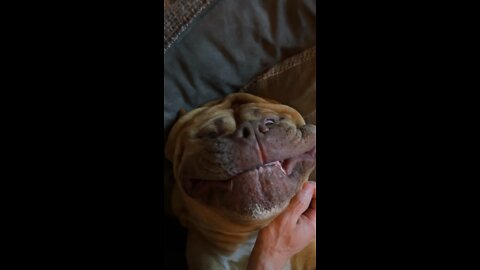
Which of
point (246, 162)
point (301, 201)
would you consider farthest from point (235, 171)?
point (301, 201)

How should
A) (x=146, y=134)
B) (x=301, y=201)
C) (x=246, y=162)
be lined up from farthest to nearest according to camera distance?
(x=301, y=201)
(x=246, y=162)
(x=146, y=134)

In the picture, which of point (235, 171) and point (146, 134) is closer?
point (146, 134)

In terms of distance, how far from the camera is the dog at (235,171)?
0.92 meters

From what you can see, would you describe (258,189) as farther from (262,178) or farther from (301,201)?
(301,201)

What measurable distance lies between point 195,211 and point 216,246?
101 millimetres

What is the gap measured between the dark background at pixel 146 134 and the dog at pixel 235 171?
38cm

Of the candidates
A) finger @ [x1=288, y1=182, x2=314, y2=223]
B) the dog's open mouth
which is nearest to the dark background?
the dog's open mouth

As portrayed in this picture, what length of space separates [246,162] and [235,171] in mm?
25

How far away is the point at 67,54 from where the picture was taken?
18.0 inches

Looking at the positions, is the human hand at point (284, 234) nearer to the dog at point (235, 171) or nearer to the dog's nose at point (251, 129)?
the dog at point (235, 171)

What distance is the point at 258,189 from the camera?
917mm

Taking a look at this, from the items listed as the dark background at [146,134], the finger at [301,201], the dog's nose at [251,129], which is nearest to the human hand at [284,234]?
the finger at [301,201]

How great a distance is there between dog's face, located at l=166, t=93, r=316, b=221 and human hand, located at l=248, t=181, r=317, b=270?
0.06 metres
